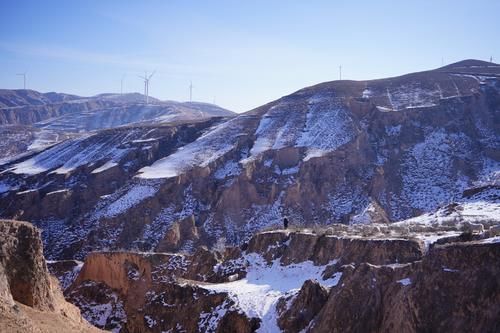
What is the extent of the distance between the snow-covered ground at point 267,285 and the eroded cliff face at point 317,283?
6 cm

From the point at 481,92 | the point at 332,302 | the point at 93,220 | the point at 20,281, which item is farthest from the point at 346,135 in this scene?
the point at 20,281

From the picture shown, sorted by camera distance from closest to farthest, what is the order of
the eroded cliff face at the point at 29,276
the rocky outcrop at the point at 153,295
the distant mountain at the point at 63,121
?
the eroded cliff face at the point at 29,276 < the rocky outcrop at the point at 153,295 < the distant mountain at the point at 63,121

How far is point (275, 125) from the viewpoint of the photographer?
81.9 metres

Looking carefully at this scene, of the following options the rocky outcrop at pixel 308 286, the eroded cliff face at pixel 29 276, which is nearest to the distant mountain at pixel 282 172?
the rocky outcrop at pixel 308 286

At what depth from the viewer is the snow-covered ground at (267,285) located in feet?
92.3

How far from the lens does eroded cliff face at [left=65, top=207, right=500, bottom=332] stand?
18.8 m

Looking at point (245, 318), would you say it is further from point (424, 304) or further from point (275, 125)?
point (275, 125)

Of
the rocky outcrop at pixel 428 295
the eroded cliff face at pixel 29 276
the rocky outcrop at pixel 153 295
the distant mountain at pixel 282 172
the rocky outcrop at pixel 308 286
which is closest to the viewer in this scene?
the rocky outcrop at pixel 428 295

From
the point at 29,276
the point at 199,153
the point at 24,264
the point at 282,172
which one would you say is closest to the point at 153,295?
the point at 29,276

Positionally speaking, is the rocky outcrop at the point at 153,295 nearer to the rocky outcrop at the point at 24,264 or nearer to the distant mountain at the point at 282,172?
the rocky outcrop at the point at 24,264

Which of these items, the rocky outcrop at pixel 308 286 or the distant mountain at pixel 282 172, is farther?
the distant mountain at pixel 282 172

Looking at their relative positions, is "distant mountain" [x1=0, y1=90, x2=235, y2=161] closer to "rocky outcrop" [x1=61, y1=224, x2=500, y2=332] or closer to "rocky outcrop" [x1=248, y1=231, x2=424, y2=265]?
"rocky outcrop" [x1=61, y1=224, x2=500, y2=332]

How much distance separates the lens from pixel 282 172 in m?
68.3

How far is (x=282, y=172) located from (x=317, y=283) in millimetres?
42181
